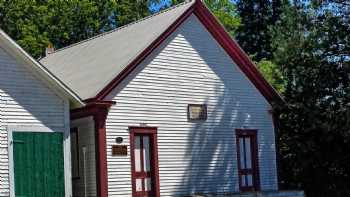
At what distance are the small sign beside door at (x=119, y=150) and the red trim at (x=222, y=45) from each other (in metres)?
1.82

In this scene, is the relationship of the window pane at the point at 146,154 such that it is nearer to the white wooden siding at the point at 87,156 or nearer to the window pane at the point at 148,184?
the window pane at the point at 148,184

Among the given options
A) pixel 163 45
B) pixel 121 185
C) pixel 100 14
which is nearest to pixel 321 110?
pixel 163 45

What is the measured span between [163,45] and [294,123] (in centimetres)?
801

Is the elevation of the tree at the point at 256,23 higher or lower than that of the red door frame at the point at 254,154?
higher

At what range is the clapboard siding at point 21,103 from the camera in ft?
63.7

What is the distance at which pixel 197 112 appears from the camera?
24703 millimetres

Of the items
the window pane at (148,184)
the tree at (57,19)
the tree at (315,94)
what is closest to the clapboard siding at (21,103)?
the window pane at (148,184)

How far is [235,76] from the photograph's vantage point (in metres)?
26.3

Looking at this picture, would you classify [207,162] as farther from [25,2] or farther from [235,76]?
[25,2]

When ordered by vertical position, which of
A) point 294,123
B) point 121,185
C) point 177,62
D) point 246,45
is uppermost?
point 246,45

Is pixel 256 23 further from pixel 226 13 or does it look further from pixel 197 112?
pixel 197 112

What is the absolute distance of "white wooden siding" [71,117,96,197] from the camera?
2188 centimetres

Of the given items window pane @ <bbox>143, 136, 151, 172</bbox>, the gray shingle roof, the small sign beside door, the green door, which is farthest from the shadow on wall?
the green door

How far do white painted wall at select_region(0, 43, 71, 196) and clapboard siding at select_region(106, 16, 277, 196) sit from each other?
177 centimetres
